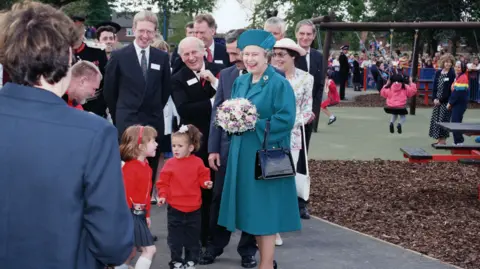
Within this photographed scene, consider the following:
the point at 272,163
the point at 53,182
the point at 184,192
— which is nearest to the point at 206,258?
the point at 184,192

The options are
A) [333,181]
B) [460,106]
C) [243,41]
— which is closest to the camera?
[243,41]

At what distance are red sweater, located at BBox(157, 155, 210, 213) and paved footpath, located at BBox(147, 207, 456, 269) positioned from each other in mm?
649

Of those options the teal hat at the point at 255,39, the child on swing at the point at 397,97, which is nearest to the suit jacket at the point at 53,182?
the teal hat at the point at 255,39

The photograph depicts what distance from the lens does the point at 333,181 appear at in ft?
33.4

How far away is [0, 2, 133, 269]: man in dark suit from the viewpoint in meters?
2.34

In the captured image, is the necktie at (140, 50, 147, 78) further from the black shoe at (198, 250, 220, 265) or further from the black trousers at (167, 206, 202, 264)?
the black shoe at (198, 250, 220, 265)

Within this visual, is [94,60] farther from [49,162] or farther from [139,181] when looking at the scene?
[49,162]

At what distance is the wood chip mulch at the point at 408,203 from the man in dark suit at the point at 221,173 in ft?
5.81

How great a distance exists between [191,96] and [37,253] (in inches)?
164

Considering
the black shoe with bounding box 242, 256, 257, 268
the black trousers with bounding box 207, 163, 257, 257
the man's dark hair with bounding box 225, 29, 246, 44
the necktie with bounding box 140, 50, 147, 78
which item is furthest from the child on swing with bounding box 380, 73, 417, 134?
the black shoe with bounding box 242, 256, 257, 268

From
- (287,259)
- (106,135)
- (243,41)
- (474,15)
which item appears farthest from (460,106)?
(474,15)

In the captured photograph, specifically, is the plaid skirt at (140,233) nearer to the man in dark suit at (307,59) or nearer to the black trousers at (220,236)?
the black trousers at (220,236)

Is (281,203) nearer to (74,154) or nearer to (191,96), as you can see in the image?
(191,96)

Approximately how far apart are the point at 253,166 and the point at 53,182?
3066 mm
